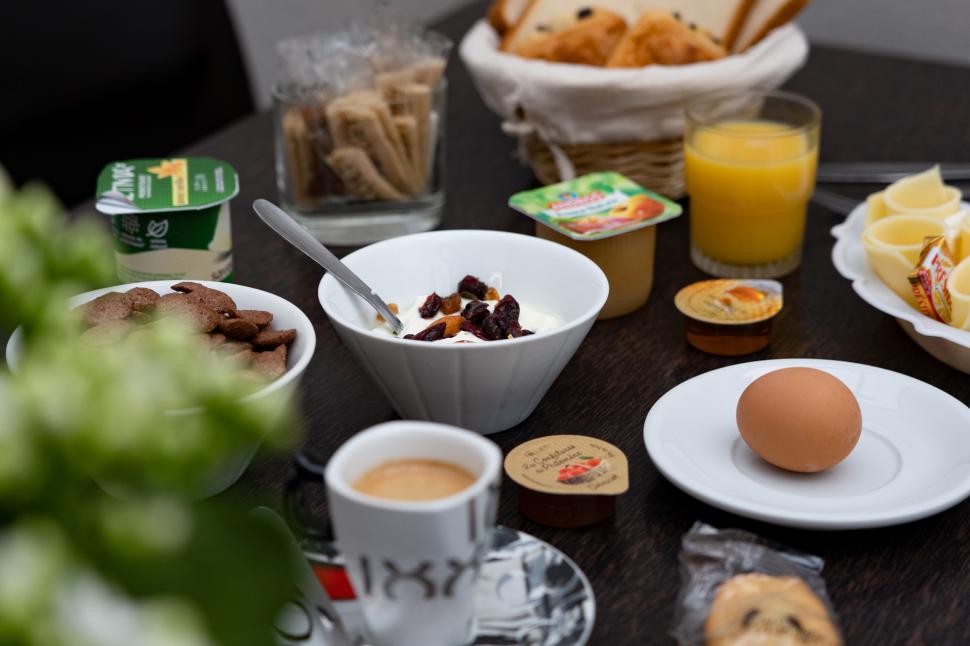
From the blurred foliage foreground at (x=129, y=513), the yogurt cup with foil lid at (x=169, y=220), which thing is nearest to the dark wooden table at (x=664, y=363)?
the yogurt cup with foil lid at (x=169, y=220)

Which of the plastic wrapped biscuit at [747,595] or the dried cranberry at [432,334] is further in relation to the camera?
the dried cranberry at [432,334]

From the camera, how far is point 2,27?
6.01 ft

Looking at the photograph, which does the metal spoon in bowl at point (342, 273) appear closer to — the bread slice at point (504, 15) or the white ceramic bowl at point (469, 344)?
the white ceramic bowl at point (469, 344)

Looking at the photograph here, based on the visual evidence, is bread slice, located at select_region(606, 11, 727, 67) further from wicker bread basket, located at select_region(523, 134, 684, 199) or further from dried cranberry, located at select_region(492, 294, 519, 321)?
dried cranberry, located at select_region(492, 294, 519, 321)

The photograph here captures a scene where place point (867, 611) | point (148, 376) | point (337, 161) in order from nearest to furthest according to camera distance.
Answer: point (148, 376)
point (867, 611)
point (337, 161)

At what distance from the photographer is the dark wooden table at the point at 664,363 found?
0.74m

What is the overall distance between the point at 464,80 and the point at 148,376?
1.49 metres

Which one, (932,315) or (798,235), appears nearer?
(932,315)

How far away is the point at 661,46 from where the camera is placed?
1314 mm

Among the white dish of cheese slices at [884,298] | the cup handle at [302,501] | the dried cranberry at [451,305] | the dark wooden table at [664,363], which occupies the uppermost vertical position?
the cup handle at [302,501]

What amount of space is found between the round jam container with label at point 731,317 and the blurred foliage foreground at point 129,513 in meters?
0.71

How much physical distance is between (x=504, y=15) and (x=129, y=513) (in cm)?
118


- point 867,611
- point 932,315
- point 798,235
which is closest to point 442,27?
point 798,235

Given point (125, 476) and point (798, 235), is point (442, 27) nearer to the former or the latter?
point (798, 235)
